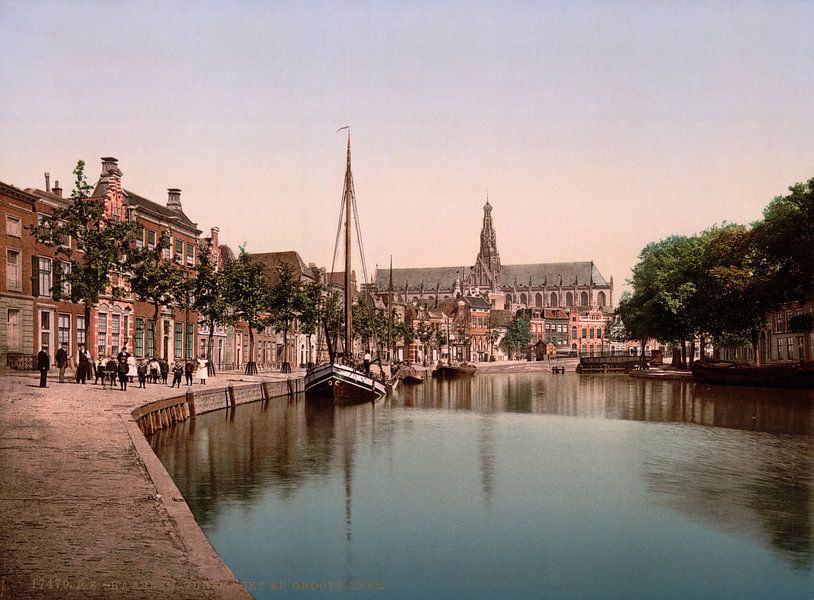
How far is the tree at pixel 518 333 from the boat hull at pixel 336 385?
125 metres

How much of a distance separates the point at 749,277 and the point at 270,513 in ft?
162

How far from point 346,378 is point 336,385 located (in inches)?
36.6

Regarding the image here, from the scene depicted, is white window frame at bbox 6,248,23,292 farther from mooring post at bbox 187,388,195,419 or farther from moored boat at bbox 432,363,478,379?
moored boat at bbox 432,363,478,379

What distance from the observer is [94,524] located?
38.2ft

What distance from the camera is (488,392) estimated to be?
65312mm

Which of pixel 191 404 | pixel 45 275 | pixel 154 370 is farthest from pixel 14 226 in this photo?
pixel 191 404

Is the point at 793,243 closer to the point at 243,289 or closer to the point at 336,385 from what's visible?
the point at 336,385

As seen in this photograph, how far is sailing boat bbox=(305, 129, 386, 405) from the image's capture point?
1925 inches

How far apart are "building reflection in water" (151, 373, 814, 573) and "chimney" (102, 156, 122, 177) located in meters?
17.8

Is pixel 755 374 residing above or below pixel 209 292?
below

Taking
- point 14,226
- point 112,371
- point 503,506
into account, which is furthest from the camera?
point 14,226

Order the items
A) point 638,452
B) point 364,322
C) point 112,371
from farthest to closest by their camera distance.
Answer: point 364,322 < point 112,371 < point 638,452

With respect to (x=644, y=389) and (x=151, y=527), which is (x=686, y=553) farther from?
(x=644, y=389)

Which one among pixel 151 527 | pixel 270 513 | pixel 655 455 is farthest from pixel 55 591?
pixel 655 455
